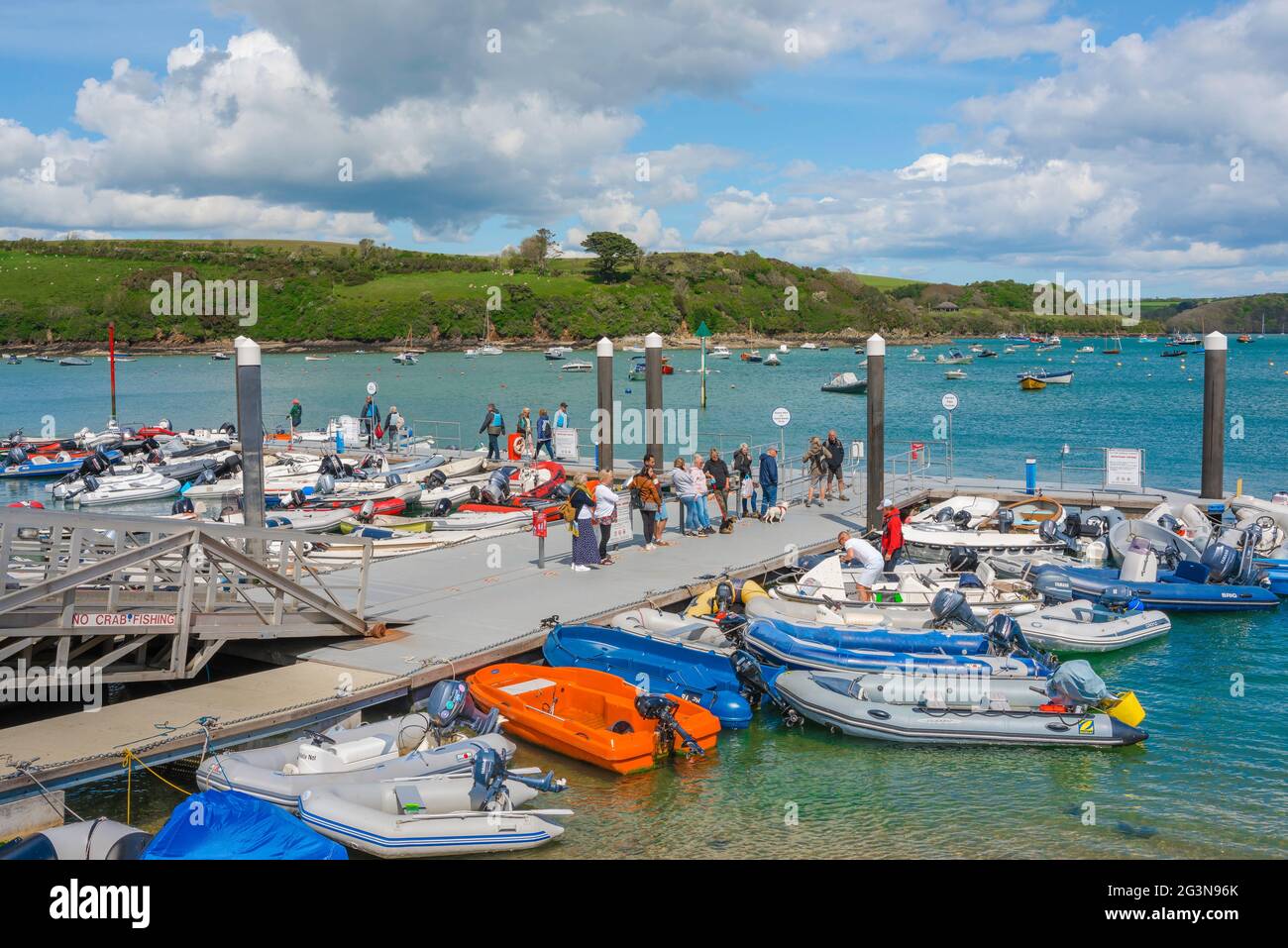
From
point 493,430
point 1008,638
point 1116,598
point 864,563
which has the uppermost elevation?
Result: point 493,430

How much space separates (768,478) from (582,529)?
18.1 ft

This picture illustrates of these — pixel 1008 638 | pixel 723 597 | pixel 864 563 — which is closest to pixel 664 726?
pixel 723 597

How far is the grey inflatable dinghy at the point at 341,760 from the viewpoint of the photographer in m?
10.0

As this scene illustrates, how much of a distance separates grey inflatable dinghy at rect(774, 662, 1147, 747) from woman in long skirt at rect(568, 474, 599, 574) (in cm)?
529

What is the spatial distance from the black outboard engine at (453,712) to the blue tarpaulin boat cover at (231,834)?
3.02 m

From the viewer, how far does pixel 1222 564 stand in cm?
1892

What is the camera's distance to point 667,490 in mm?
27000

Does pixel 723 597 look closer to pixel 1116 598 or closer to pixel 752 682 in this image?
pixel 752 682

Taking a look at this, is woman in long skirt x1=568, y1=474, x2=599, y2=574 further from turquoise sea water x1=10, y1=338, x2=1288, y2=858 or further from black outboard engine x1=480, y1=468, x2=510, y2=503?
black outboard engine x1=480, y1=468, x2=510, y2=503

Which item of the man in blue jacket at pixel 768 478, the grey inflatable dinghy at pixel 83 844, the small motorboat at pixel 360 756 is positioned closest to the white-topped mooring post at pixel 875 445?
the man in blue jacket at pixel 768 478

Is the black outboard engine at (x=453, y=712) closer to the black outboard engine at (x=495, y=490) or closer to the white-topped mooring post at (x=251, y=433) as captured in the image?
the white-topped mooring post at (x=251, y=433)

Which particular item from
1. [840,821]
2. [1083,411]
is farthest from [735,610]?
[1083,411]

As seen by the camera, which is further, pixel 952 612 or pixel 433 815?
pixel 952 612
